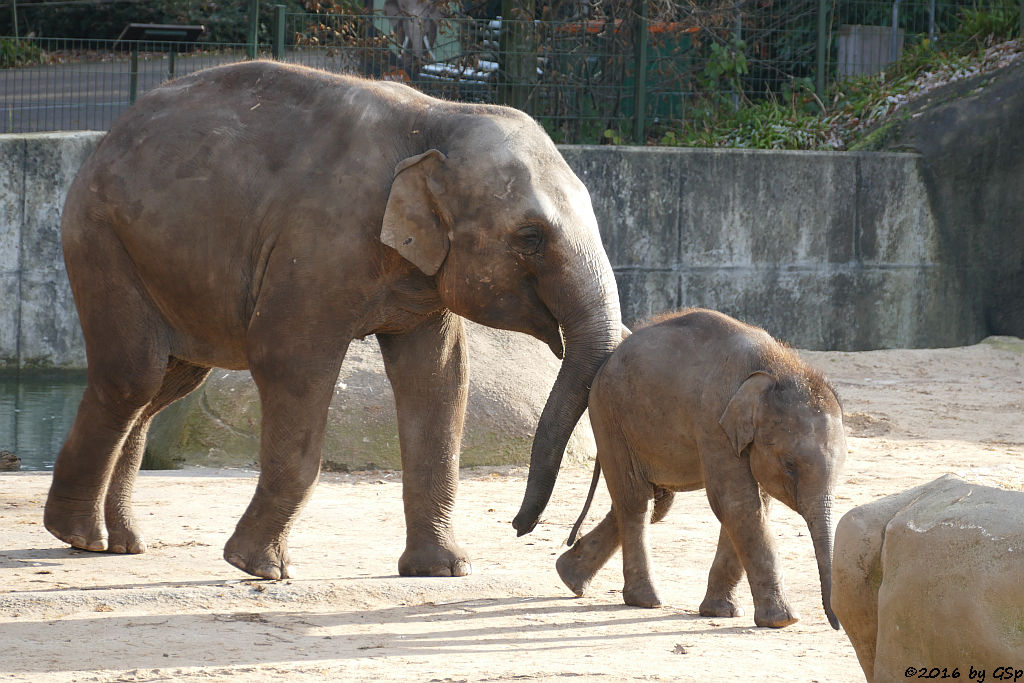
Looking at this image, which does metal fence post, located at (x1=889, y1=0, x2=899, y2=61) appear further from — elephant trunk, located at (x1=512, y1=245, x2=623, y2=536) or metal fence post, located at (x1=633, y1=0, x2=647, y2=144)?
elephant trunk, located at (x1=512, y1=245, x2=623, y2=536)

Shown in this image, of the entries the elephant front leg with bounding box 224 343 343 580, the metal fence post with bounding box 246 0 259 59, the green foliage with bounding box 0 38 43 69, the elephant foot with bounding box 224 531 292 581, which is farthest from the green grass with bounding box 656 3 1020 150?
the elephant foot with bounding box 224 531 292 581

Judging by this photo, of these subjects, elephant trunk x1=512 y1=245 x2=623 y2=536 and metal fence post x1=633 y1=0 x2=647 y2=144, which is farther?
metal fence post x1=633 y1=0 x2=647 y2=144

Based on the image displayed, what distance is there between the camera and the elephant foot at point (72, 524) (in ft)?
20.3

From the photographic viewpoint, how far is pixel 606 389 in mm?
5562

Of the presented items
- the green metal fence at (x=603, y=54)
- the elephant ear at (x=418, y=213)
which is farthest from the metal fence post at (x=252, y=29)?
the elephant ear at (x=418, y=213)

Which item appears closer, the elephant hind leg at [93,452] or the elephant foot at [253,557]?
the elephant foot at [253,557]

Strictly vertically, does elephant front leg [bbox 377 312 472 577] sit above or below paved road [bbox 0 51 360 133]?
below

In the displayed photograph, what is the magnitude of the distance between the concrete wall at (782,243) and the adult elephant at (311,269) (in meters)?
7.68

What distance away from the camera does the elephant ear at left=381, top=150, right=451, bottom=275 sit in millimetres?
5590

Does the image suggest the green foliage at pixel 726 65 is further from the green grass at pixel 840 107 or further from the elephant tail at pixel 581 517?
the elephant tail at pixel 581 517

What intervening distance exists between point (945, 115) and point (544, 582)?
10.5 m

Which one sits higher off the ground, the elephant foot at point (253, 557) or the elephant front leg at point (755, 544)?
the elephant front leg at point (755, 544)

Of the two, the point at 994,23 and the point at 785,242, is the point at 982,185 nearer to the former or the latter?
the point at 785,242

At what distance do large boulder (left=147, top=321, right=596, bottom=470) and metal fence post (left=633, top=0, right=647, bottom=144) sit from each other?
5901mm
